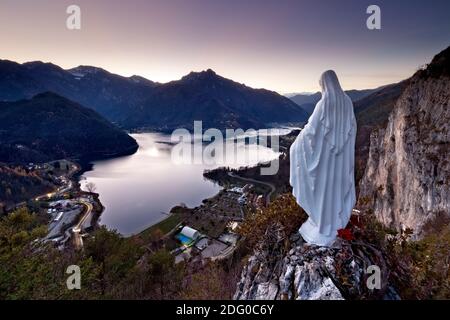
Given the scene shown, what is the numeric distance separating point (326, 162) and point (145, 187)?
5384 cm

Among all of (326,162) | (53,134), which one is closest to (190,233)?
(326,162)

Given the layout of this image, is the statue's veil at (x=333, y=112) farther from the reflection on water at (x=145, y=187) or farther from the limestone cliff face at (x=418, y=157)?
the reflection on water at (x=145, y=187)

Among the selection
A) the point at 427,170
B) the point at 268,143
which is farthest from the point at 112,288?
the point at 268,143

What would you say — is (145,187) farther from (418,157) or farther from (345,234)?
(345,234)

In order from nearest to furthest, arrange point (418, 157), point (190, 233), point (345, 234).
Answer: point (345, 234), point (418, 157), point (190, 233)

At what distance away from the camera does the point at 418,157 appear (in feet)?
53.4

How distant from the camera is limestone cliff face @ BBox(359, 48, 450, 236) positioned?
1412 centimetres

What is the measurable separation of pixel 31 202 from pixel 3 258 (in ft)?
182

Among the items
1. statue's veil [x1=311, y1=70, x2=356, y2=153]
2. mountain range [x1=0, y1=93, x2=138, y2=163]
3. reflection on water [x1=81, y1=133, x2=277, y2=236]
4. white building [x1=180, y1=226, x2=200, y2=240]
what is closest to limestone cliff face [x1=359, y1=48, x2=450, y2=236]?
statue's veil [x1=311, y1=70, x2=356, y2=153]

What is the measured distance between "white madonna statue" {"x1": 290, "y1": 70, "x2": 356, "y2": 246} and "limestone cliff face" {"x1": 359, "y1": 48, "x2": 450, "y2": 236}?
9.75 m

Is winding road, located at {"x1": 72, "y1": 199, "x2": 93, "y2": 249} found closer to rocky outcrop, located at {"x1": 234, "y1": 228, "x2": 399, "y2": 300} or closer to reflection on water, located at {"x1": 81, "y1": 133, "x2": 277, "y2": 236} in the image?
reflection on water, located at {"x1": 81, "y1": 133, "x2": 277, "y2": 236}

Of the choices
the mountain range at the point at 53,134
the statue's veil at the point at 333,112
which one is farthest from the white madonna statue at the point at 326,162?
the mountain range at the point at 53,134

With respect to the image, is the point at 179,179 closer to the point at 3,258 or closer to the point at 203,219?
the point at 203,219

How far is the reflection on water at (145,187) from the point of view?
40625 millimetres
